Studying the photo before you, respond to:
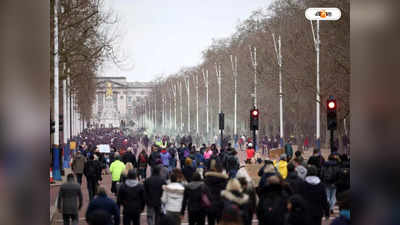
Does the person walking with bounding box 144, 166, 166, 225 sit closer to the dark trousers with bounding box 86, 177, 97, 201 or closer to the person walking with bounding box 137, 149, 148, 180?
the dark trousers with bounding box 86, 177, 97, 201

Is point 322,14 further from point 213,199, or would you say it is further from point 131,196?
point 131,196

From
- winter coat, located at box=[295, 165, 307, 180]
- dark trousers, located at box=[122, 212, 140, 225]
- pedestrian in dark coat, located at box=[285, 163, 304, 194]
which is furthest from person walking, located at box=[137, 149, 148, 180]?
dark trousers, located at box=[122, 212, 140, 225]

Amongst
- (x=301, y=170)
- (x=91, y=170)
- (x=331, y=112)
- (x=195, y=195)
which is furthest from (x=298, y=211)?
(x=91, y=170)

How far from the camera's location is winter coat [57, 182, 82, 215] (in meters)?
13.1

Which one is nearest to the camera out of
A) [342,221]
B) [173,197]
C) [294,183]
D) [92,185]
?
[342,221]

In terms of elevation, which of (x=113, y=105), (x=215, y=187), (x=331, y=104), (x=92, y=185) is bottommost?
(x=92, y=185)

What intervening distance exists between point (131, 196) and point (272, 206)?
→ 288 centimetres

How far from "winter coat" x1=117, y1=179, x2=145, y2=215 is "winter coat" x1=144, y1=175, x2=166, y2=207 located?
0.57 m

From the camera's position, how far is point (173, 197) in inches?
473
